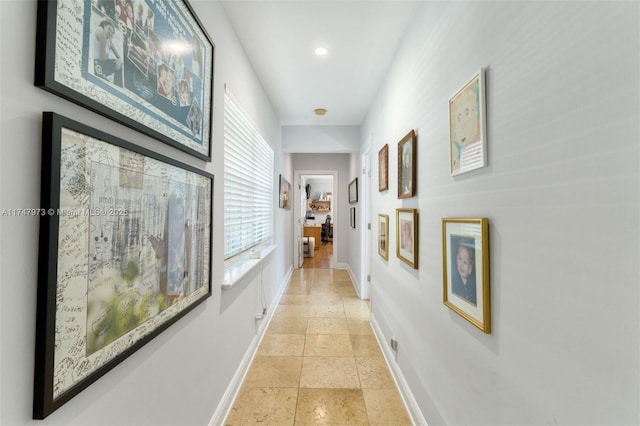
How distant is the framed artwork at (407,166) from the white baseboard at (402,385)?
49.0 inches

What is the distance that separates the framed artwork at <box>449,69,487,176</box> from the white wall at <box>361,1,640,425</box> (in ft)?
0.11

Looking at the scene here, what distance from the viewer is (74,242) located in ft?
2.24

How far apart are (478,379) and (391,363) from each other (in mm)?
1332

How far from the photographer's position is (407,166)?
6.22ft

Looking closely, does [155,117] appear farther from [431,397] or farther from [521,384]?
[431,397]

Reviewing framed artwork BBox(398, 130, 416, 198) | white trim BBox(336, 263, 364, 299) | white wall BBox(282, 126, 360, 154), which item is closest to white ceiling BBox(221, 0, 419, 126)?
framed artwork BBox(398, 130, 416, 198)

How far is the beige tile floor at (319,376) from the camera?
70.9 inches

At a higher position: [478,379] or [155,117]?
[155,117]

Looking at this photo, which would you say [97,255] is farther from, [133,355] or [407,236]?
[407,236]

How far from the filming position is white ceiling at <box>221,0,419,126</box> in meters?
1.75

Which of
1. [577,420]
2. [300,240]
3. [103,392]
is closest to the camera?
[577,420]

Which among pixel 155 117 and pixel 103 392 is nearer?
pixel 103 392

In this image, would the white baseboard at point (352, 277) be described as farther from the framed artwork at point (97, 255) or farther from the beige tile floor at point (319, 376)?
the framed artwork at point (97, 255)

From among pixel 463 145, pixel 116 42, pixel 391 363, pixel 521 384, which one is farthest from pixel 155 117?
pixel 391 363
